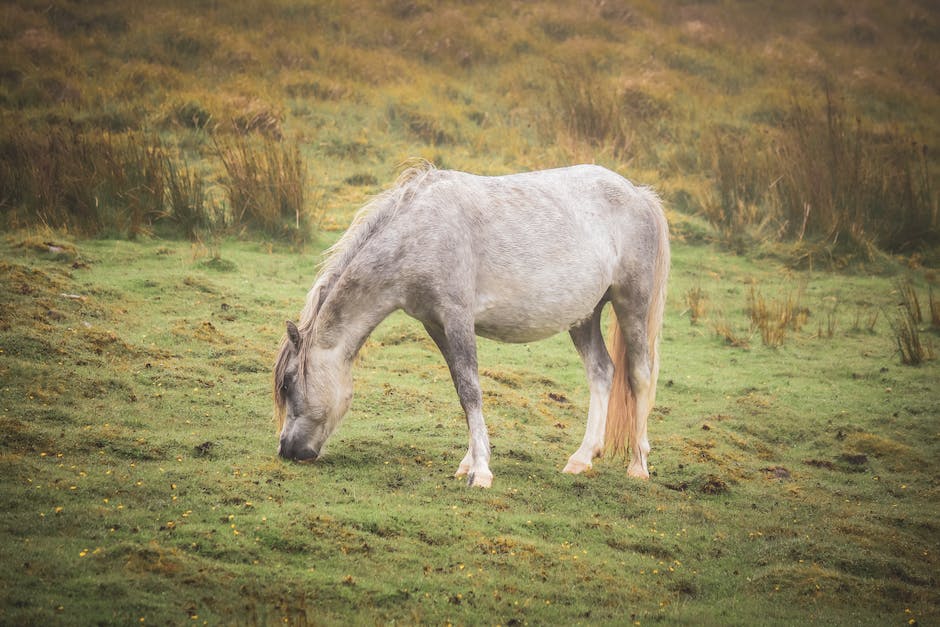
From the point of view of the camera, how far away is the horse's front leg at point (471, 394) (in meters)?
5.31

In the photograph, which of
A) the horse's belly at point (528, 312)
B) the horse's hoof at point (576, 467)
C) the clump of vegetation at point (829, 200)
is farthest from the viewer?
the clump of vegetation at point (829, 200)

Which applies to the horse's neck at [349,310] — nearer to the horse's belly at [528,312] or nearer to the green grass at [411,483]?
the horse's belly at [528,312]

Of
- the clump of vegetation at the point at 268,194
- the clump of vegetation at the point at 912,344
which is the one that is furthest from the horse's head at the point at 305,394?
the clump of vegetation at the point at 912,344

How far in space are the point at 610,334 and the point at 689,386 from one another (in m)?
2.22

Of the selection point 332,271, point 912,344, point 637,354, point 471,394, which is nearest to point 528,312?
point 471,394

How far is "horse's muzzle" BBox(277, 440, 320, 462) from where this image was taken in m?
5.33

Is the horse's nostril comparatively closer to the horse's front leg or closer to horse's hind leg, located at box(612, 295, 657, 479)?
the horse's front leg

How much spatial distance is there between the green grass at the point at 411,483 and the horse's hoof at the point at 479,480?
8cm

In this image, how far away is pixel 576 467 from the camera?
237 inches

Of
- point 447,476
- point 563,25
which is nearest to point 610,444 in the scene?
point 447,476

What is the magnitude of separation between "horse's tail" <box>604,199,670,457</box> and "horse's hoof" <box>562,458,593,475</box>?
0.42m

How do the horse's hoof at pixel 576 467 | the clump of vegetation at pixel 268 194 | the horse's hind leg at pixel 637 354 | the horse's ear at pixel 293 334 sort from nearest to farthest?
the horse's ear at pixel 293 334
the horse's hoof at pixel 576 467
the horse's hind leg at pixel 637 354
the clump of vegetation at pixel 268 194

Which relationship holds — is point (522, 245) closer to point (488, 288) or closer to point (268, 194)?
point (488, 288)

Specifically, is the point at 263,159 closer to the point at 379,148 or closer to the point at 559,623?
the point at 379,148
